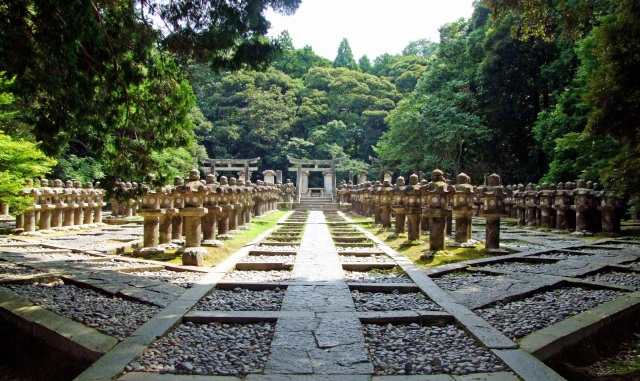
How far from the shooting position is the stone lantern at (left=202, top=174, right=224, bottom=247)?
1008cm

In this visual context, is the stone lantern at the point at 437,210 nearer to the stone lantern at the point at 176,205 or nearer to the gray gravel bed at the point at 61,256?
the stone lantern at the point at 176,205

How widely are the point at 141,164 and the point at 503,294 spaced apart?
5.89 m

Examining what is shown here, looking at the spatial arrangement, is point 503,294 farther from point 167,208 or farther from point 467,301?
point 167,208

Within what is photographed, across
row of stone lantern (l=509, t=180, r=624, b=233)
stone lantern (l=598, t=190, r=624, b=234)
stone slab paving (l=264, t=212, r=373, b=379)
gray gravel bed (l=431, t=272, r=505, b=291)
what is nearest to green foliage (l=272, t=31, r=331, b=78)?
row of stone lantern (l=509, t=180, r=624, b=233)

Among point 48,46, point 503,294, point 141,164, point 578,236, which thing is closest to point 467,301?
point 503,294

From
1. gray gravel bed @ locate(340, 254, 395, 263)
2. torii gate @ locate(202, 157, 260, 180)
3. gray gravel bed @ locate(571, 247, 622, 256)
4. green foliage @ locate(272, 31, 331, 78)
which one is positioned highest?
green foliage @ locate(272, 31, 331, 78)

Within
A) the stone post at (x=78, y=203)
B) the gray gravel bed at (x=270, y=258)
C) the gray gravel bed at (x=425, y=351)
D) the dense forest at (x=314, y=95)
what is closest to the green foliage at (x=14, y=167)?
the dense forest at (x=314, y=95)

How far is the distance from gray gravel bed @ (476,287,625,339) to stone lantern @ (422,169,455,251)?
304 centimetres

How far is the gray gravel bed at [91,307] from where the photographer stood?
4422mm

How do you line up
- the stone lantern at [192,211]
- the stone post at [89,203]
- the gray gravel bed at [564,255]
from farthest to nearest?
the stone post at [89,203] → the stone lantern at [192,211] → the gray gravel bed at [564,255]

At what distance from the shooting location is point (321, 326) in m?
4.42

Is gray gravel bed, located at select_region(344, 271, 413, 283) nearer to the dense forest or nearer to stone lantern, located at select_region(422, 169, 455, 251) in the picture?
stone lantern, located at select_region(422, 169, 455, 251)

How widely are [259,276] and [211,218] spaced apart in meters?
3.50

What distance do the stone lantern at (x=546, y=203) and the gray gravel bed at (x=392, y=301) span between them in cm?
1064
